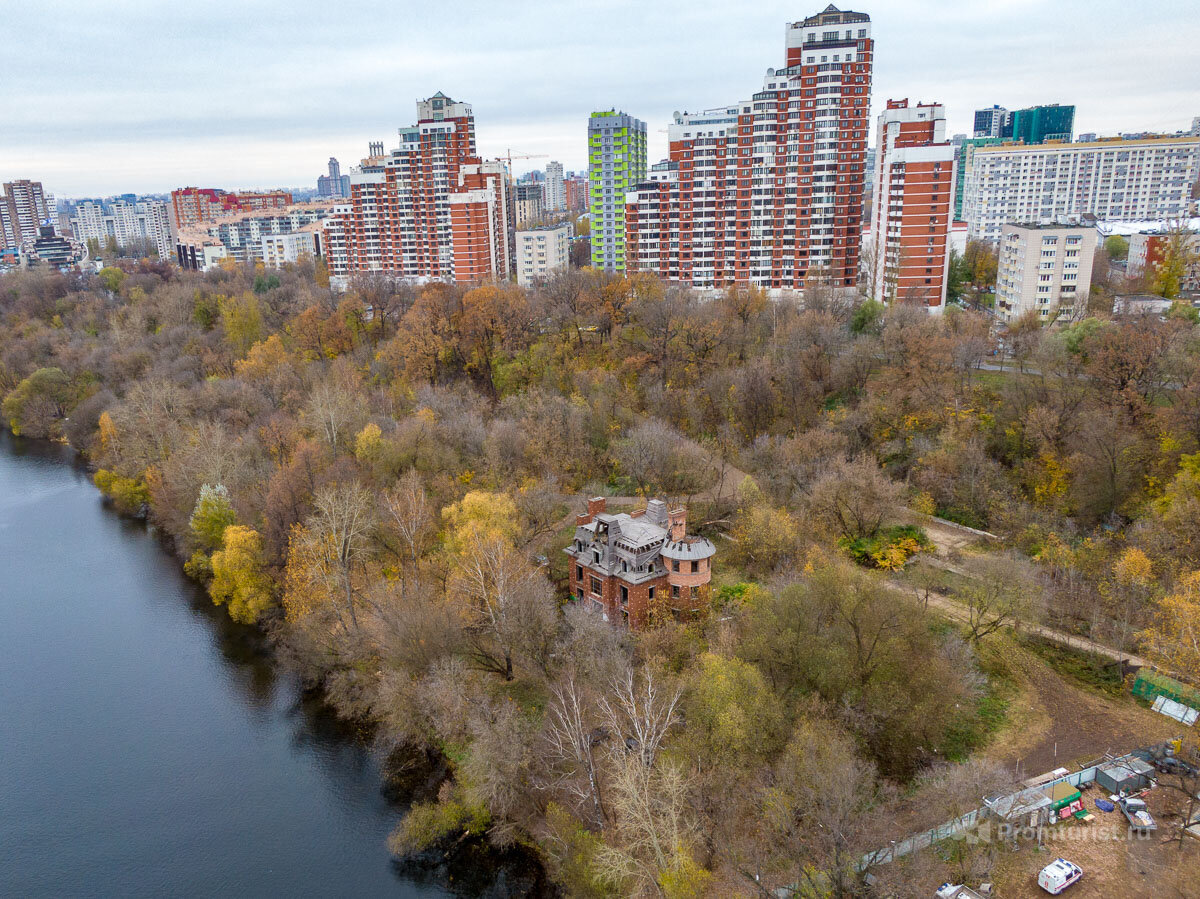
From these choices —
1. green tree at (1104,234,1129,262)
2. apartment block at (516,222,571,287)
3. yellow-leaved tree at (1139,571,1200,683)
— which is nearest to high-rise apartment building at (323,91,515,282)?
apartment block at (516,222,571,287)

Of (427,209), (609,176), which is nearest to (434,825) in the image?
(427,209)

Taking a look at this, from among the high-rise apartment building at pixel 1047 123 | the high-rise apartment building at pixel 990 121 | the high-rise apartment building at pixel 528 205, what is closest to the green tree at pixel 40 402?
the high-rise apartment building at pixel 528 205

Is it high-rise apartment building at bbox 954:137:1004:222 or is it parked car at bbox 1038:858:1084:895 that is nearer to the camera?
parked car at bbox 1038:858:1084:895

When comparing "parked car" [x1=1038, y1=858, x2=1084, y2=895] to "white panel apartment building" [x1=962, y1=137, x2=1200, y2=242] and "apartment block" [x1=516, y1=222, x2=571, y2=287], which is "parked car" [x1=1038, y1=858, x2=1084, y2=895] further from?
"white panel apartment building" [x1=962, y1=137, x2=1200, y2=242]

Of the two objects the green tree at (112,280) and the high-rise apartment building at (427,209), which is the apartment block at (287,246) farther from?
the high-rise apartment building at (427,209)

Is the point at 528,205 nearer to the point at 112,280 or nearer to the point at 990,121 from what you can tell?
the point at 112,280

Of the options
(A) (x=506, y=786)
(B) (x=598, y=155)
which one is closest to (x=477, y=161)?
(B) (x=598, y=155)
